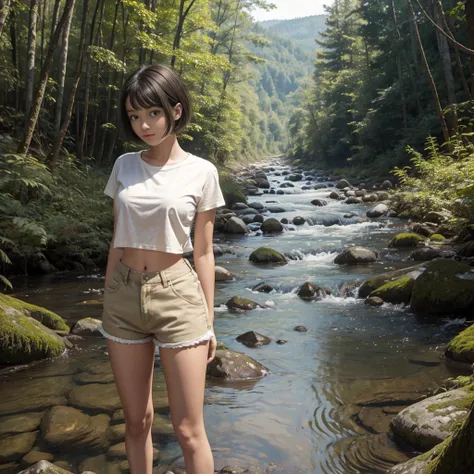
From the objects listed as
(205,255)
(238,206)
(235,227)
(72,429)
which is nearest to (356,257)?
(235,227)

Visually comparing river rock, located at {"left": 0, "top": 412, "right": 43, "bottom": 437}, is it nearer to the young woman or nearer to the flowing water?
the flowing water

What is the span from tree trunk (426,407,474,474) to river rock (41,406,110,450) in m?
2.69

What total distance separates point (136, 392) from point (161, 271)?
0.55 meters

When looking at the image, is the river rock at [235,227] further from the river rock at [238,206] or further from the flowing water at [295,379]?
the flowing water at [295,379]

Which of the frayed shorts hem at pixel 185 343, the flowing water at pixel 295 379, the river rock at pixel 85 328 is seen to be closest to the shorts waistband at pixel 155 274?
the frayed shorts hem at pixel 185 343

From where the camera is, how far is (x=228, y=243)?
1538 centimetres

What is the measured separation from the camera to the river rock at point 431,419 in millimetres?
3743

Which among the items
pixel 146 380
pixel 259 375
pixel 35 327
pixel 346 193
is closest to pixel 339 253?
pixel 259 375

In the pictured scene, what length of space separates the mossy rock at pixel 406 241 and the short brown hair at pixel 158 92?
1164 cm

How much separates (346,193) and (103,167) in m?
12.7

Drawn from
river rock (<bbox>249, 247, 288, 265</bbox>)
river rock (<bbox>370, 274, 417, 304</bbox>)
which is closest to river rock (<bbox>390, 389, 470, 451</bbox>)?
river rock (<bbox>370, 274, 417, 304</bbox>)

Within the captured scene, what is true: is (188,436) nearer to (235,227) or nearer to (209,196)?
(209,196)

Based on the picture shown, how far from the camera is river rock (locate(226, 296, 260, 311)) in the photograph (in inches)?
342

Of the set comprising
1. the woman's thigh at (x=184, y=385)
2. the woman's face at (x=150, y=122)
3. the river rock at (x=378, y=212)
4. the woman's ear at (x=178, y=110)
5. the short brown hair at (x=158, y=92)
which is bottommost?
the river rock at (x=378, y=212)
